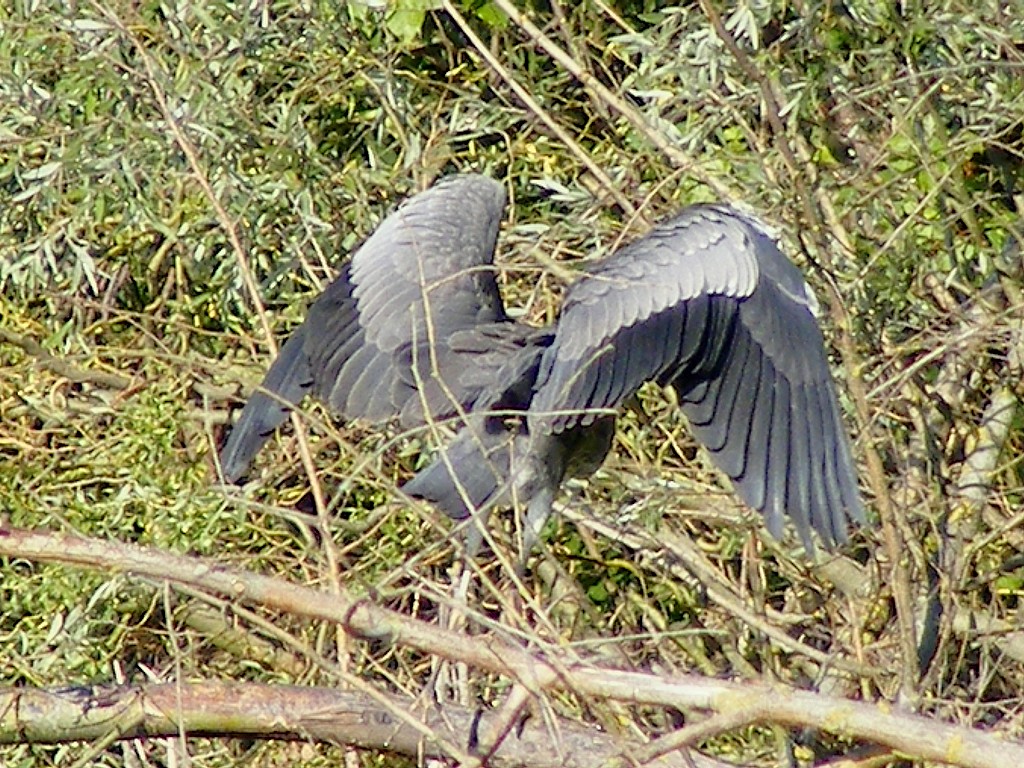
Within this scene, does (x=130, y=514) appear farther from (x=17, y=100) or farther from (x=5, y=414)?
(x=17, y=100)

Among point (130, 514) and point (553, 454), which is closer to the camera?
point (553, 454)

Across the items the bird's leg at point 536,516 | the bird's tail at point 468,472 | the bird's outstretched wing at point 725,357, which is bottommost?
the bird's leg at point 536,516

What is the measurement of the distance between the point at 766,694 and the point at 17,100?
292cm

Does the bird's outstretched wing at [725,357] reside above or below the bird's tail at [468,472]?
above

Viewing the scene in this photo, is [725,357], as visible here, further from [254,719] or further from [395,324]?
[254,719]

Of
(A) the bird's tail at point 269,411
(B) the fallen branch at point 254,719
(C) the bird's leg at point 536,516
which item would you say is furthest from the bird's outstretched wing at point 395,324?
(B) the fallen branch at point 254,719

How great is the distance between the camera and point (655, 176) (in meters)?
4.65

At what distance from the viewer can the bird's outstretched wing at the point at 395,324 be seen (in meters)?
4.05

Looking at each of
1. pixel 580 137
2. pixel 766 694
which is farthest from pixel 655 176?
pixel 766 694

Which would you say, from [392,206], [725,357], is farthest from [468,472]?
[392,206]

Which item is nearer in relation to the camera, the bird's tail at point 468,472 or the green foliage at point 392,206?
the bird's tail at point 468,472

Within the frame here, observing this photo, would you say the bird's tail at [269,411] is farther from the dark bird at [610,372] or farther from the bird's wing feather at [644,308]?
the bird's wing feather at [644,308]

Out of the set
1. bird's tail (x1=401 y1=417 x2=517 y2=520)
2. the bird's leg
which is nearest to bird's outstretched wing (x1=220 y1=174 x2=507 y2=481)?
bird's tail (x1=401 y1=417 x2=517 y2=520)

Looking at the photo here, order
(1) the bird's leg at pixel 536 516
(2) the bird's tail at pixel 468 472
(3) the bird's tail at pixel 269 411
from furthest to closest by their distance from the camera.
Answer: (3) the bird's tail at pixel 269 411
(1) the bird's leg at pixel 536 516
(2) the bird's tail at pixel 468 472
